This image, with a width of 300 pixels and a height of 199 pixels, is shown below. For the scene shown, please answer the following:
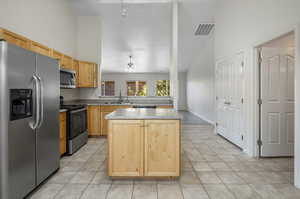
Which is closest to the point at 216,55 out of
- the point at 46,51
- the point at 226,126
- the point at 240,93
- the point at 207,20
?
the point at 207,20

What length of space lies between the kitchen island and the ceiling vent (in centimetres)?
463

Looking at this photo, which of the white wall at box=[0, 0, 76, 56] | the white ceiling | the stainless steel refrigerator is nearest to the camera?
the stainless steel refrigerator

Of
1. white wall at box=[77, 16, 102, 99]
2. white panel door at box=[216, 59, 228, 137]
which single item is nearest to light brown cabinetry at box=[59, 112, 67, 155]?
white wall at box=[77, 16, 102, 99]

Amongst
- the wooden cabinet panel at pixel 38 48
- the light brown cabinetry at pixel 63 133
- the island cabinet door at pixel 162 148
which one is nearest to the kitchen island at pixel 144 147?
the island cabinet door at pixel 162 148

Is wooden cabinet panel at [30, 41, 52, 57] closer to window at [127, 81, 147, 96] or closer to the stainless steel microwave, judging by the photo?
the stainless steel microwave

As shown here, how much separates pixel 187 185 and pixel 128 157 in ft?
2.79

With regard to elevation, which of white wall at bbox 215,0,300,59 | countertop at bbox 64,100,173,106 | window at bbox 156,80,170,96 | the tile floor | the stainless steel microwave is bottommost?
the tile floor

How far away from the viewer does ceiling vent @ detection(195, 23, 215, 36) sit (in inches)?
228

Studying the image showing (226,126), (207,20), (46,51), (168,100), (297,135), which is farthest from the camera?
(207,20)

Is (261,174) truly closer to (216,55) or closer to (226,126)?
(226,126)

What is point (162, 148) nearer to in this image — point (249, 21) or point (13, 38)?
point (13, 38)

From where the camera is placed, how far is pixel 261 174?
8.47 feet

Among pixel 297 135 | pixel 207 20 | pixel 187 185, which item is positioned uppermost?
pixel 207 20

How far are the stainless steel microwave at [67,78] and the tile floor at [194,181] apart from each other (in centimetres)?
152
